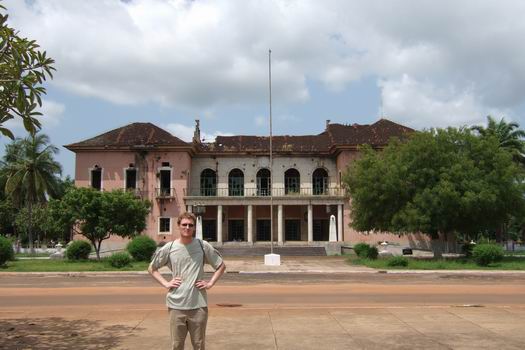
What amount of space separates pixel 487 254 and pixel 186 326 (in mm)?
23708

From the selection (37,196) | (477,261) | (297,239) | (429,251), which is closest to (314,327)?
(477,261)

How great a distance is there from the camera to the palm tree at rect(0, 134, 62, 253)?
45500 mm

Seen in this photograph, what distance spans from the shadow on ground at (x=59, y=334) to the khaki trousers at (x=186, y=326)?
2.43 metres

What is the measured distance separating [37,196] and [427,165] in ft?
114

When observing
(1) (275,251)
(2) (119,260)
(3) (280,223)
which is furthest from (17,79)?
(3) (280,223)

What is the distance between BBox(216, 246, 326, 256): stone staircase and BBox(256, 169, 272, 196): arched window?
7.60 metres

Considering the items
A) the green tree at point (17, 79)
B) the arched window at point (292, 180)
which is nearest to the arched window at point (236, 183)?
the arched window at point (292, 180)

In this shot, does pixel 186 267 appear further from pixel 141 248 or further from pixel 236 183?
pixel 236 183

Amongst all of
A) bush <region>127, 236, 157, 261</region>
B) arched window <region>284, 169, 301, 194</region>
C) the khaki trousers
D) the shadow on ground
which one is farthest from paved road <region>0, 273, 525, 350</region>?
arched window <region>284, 169, 301, 194</region>

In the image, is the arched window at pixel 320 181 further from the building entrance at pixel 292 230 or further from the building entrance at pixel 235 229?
the building entrance at pixel 235 229

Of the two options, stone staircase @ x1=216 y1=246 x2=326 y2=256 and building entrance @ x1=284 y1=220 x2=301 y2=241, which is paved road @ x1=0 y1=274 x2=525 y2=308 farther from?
building entrance @ x1=284 y1=220 x2=301 y2=241

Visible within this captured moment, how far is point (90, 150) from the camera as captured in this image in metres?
44.7

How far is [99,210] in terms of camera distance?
28.6 meters

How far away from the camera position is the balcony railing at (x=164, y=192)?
44500 millimetres
